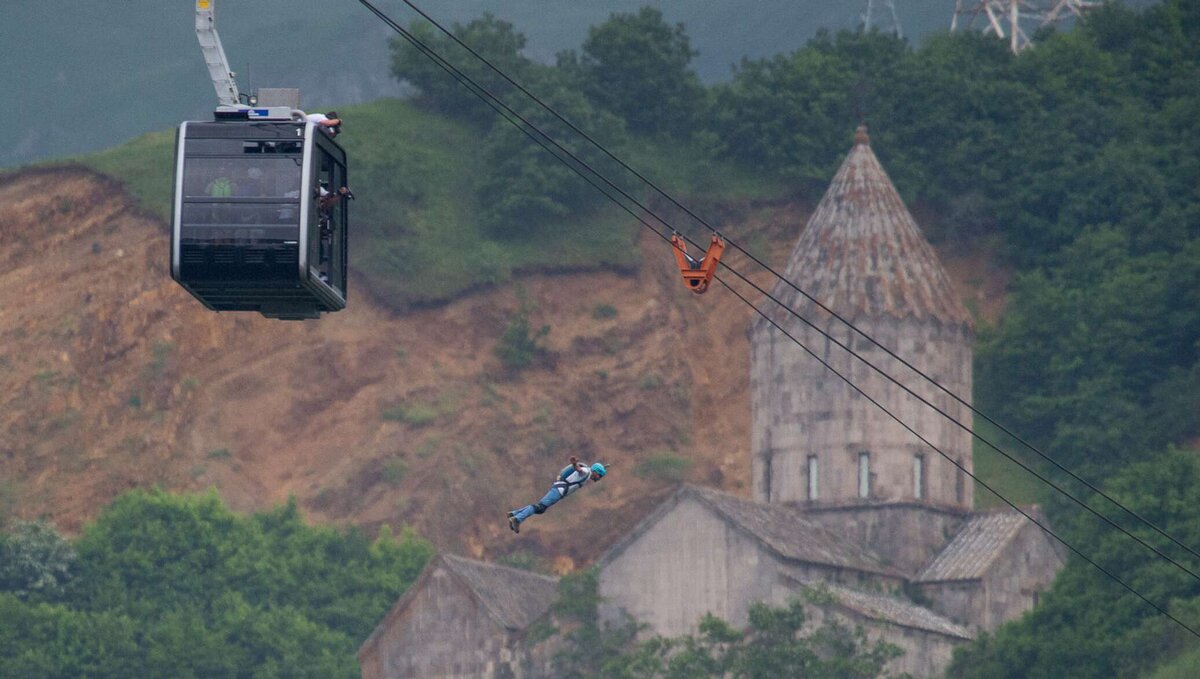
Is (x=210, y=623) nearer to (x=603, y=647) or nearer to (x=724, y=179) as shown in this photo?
Result: (x=603, y=647)

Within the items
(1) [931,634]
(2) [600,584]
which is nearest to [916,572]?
(1) [931,634]

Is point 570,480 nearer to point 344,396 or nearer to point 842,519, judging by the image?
point 842,519

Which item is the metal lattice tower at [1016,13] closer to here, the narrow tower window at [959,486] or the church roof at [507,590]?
the narrow tower window at [959,486]

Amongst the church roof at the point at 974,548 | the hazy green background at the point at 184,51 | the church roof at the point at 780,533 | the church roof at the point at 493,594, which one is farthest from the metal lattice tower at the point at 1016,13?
the church roof at the point at 493,594

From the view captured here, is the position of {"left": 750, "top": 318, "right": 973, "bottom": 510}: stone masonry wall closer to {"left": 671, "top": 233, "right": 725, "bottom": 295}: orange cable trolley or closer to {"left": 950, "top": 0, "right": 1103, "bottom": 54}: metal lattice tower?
{"left": 950, "top": 0, "right": 1103, "bottom": 54}: metal lattice tower

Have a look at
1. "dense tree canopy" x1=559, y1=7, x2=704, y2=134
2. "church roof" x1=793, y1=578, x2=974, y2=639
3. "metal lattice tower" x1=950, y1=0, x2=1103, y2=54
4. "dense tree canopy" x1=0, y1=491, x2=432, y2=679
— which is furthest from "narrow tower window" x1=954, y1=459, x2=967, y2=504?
"metal lattice tower" x1=950, y1=0, x2=1103, y2=54
